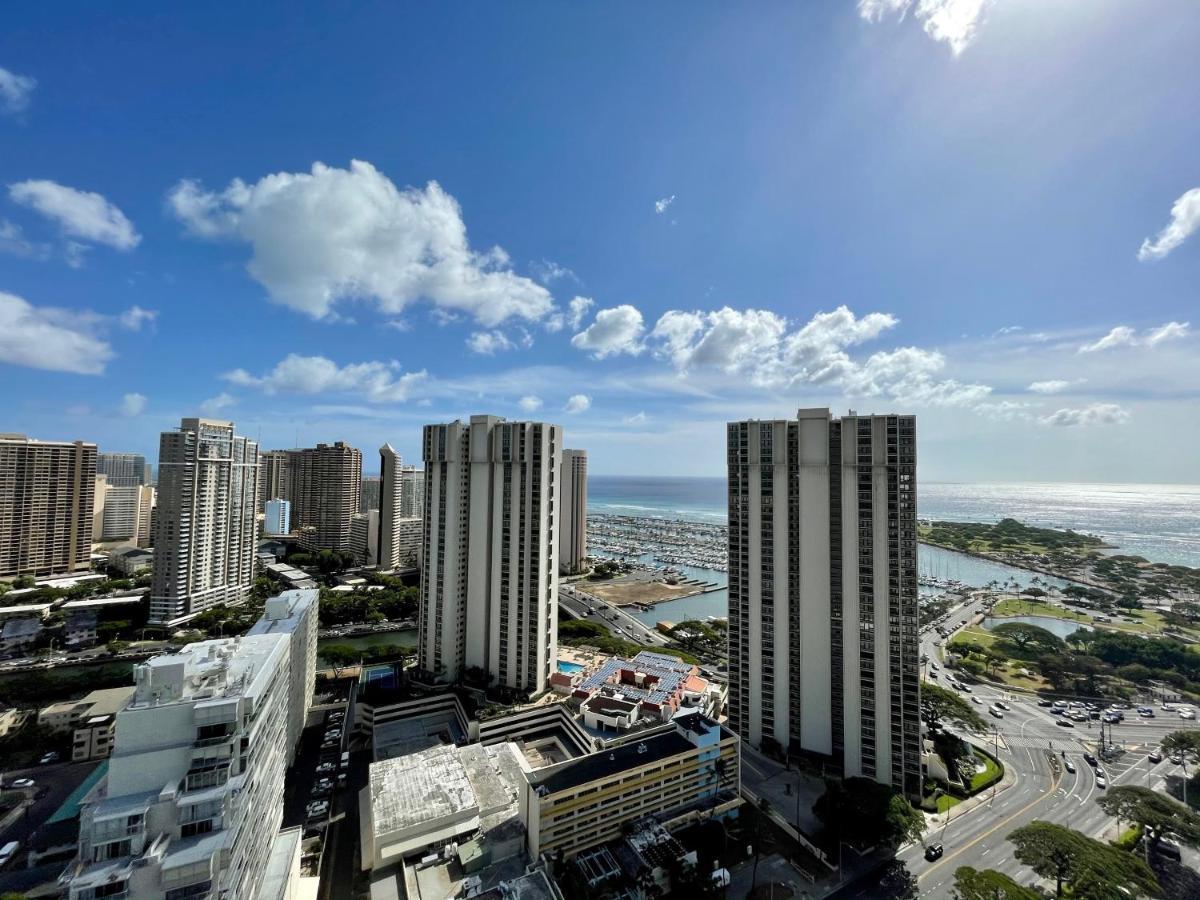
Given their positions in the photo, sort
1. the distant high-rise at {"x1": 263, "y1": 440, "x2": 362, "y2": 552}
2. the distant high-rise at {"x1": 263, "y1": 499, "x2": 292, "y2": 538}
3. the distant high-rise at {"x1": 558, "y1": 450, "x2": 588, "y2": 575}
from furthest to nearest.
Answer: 1. the distant high-rise at {"x1": 263, "y1": 499, "x2": 292, "y2": 538}
2. the distant high-rise at {"x1": 558, "y1": 450, "x2": 588, "y2": 575}
3. the distant high-rise at {"x1": 263, "y1": 440, "x2": 362, "y2": 552}

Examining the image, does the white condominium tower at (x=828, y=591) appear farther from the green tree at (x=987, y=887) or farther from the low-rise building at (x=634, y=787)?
the green tree at (x=987, y=887)

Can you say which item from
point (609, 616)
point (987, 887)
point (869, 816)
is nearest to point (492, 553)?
point (869, 816)

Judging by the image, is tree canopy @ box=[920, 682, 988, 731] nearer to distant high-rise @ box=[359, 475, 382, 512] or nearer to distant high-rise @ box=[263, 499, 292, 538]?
distant high-rise @ box=[359, 475, 382, 512]

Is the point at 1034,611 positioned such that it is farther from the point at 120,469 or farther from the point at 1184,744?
the point at 120,469

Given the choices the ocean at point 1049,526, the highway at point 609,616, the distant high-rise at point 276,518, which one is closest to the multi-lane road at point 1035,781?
the highway at point 609,616

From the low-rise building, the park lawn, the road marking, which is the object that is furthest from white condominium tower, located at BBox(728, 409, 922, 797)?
the park lawn

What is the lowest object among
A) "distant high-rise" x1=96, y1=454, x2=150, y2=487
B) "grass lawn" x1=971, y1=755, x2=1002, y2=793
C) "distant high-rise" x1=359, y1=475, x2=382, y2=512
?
"grass lawn" x1=971, y1=755, x2=1002, y2=793

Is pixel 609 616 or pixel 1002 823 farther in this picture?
pixel 609 616
